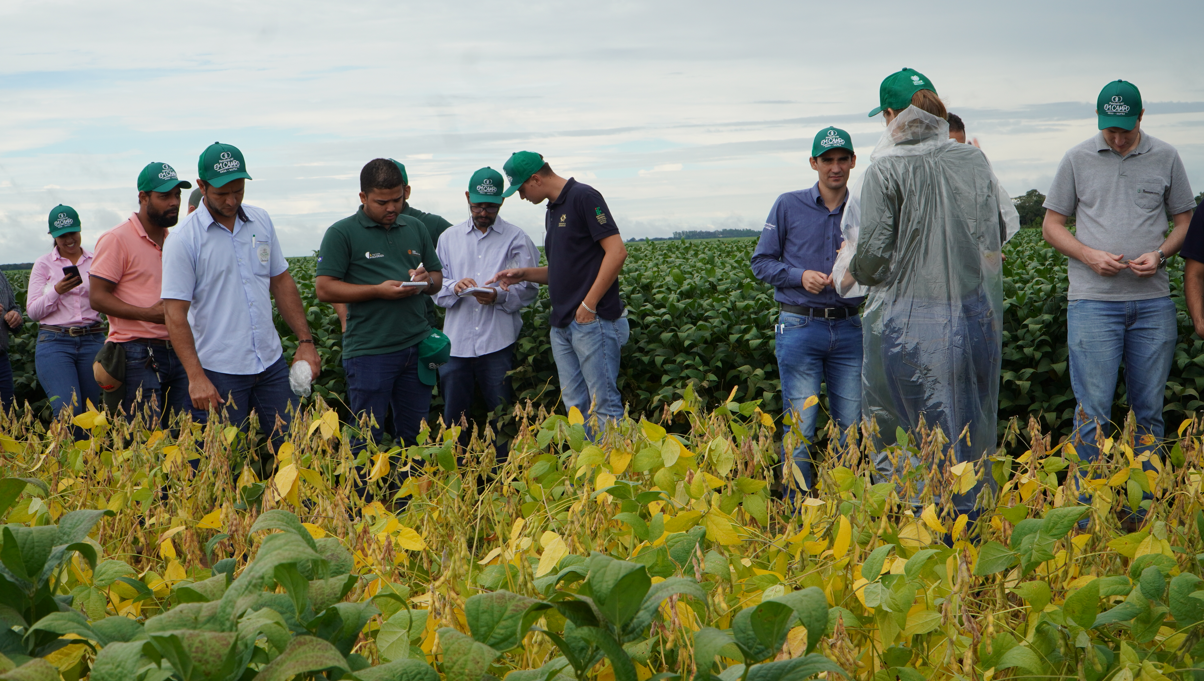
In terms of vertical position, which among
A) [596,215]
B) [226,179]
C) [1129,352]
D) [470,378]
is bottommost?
[470,378]

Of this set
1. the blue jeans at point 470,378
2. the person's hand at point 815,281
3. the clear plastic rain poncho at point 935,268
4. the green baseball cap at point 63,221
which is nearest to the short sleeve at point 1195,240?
the clear plastic rain poncho at point 935,268

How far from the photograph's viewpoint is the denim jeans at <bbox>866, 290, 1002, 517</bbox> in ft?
11.6

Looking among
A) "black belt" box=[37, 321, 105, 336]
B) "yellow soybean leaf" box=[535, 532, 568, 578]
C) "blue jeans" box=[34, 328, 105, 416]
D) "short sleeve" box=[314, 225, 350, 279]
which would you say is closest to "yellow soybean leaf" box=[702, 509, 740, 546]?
"yellow soybean leaf" box=[535, 532, 568, 578]

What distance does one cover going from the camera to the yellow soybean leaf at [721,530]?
4.87 feet

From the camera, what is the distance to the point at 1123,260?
440cm

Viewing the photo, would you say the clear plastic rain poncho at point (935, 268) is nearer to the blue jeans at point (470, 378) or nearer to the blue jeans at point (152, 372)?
the blue jeans at point (470, 378)

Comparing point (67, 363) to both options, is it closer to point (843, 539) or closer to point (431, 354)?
point (431, 354)

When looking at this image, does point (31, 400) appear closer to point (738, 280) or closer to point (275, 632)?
point (738, 280)

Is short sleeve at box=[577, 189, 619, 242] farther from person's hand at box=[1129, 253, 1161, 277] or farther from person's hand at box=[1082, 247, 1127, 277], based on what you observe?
person's hand at box=[1129, 253, 1161, 277]

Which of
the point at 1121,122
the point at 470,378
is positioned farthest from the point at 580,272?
the point at 1121,122

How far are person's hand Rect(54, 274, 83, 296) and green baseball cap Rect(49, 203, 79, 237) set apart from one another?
60 centimetres

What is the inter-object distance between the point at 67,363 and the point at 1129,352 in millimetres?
6484

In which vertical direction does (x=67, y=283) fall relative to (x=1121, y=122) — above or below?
below

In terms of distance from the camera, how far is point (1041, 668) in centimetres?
128
